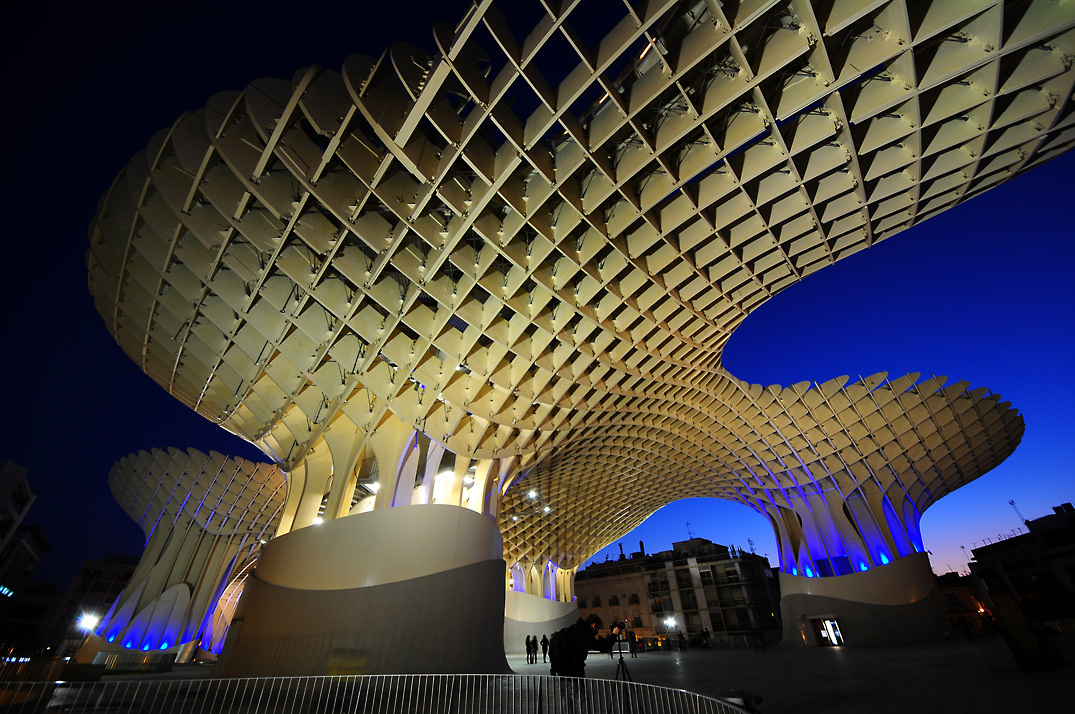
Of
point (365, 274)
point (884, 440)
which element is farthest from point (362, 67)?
point (884, 440)

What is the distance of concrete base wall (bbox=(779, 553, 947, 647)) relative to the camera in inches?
1142

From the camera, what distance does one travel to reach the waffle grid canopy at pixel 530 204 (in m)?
8.91

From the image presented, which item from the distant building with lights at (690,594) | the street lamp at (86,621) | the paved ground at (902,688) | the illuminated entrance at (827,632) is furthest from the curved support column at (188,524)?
the distant building with lights at (690,594)

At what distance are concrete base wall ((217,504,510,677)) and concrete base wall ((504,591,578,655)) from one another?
24.3 metres

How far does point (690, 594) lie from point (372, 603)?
59978mm

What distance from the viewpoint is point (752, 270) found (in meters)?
14.9

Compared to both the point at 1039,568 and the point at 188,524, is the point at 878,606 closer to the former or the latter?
the point at 1039,568

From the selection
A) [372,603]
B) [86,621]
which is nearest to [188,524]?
[372,603]

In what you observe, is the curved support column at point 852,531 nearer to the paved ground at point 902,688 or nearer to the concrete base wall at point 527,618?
the concrete base wall at point 527,618

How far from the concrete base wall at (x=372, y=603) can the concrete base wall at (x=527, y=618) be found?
24322 millimetres

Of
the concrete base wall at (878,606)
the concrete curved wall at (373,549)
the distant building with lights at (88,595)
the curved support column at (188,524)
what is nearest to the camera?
the concrete curved wall at (373,549)

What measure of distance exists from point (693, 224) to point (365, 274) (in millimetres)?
10335

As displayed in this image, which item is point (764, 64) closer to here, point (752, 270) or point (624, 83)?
point (624, 83)

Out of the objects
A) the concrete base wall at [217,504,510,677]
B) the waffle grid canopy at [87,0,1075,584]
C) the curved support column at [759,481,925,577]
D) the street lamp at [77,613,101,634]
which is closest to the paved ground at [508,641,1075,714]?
the concrete base wall at [217,504,510,677]
